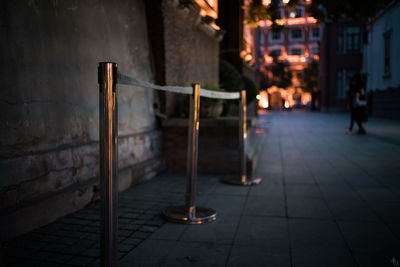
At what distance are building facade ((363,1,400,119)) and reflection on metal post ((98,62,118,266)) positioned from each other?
1989 centimetres

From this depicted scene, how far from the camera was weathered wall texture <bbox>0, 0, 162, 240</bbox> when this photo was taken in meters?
3.05

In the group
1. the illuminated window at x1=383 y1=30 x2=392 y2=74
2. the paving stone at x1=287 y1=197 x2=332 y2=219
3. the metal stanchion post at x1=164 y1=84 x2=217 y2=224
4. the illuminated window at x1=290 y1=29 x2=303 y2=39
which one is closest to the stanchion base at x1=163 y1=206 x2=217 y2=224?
the metal stanchion post at x1=164 y1=84 x2=217 y2=224

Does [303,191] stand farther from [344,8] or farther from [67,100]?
[344,8]

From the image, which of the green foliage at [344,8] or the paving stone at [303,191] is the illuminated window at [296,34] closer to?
the green foliage at [344,8]

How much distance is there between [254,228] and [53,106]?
7.55 feet

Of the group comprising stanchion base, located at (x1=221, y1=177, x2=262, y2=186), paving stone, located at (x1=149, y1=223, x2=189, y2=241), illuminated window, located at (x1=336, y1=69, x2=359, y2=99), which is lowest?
paving stone, located at (x1=149, y1=223, x2=189, y2=241)

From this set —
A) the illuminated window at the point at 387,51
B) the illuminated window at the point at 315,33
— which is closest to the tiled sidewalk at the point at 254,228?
the illuminated window at the point at 387,51

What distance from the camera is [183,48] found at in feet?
22.7

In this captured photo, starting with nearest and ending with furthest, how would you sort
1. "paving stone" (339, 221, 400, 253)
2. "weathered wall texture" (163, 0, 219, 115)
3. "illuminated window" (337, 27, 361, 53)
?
"paving stone" (339, 221, 400, 253)
"weathered wall texture" (163, 0, 219, 115)
"illuminated window" (337, 27, 361, 53)

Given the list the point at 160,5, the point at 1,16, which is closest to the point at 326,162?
the point at 160,5

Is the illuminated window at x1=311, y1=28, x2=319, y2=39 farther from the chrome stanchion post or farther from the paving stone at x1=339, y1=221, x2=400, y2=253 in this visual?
the paving stone at x1=339, y1=221, x2=400, y2=253

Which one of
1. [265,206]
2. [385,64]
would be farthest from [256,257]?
[385,64]

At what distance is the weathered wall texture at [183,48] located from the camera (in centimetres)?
621

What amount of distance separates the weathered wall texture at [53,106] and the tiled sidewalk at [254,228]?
0.91 ft
